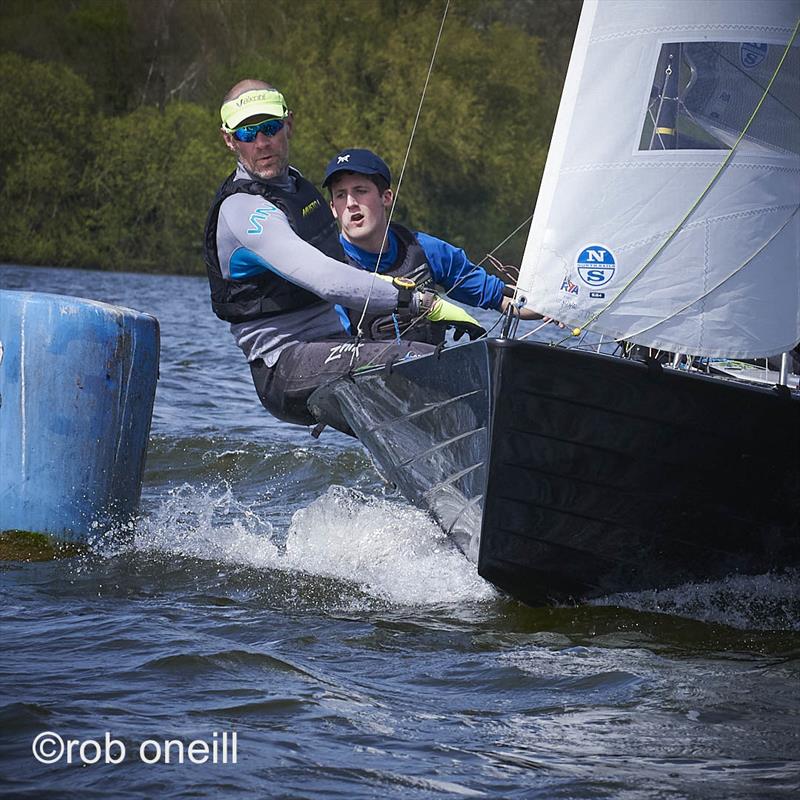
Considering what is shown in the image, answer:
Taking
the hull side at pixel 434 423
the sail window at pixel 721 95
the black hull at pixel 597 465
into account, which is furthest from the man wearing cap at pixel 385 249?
the sail window at pixel 721 95

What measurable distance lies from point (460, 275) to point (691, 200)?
147cm

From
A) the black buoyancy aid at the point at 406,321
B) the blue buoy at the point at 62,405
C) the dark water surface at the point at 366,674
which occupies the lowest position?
the dark water surface at the point at 366,674

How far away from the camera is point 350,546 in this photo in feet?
19.4

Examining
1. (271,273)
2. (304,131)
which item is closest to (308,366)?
(271,273)

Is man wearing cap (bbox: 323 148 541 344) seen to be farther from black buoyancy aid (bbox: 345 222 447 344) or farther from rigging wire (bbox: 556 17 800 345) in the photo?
rigging wire (bbox: 556 17 800 345)

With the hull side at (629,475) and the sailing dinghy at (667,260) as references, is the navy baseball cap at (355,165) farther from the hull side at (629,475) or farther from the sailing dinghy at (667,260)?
the hull side at (629,475)

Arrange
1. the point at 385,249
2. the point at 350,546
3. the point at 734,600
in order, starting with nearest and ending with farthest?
the point at 734,600 < the point at 385,249 < the point at 350,546

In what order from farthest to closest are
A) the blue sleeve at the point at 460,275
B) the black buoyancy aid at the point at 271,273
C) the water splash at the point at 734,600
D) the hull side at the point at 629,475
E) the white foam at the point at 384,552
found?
the blue sleeve at the point at 460,275 → the black buoyancy aid at the point at 271,273 → the white foam at the point at 384,552 → the water splash at the point at 734,600 → the hull side at the point at 629,475

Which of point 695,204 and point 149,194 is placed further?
point 149,194

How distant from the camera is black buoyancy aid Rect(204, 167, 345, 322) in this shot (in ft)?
18.1

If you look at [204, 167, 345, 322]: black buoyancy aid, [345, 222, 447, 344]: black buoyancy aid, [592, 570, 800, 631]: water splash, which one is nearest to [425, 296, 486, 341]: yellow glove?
[345, 222, 447, 344]: black buoyancy aid

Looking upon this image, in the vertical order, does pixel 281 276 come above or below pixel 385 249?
below

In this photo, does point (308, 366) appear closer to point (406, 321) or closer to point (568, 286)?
point (406, 321)

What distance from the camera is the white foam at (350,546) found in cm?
534
